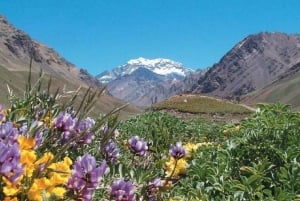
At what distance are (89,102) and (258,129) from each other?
2.17 metres

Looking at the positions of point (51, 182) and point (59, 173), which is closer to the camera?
point (51, 182)

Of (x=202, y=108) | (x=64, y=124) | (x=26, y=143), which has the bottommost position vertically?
(x=26, y=143)

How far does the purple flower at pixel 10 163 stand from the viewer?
194cm

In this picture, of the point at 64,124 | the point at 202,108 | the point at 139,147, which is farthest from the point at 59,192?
the point at 202,108

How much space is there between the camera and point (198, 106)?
53.9 metres

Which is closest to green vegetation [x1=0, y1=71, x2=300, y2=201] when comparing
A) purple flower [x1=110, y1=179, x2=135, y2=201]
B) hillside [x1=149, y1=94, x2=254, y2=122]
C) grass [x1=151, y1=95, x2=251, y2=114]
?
purple flower [x1=110, y1=179, x2=135, y2=201]

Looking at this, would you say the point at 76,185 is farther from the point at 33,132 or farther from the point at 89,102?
the point at 89,102

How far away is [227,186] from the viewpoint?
134 inches

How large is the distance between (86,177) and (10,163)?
0.31 metres

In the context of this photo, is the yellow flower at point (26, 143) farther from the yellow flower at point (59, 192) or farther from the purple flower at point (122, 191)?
the purple flower at point (122, 191)

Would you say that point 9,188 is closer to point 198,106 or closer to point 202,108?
point 202,108

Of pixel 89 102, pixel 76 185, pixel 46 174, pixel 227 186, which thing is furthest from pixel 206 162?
pixel 76 185

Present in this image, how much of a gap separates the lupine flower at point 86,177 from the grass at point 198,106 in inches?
1877

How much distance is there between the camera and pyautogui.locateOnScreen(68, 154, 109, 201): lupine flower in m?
2.08
